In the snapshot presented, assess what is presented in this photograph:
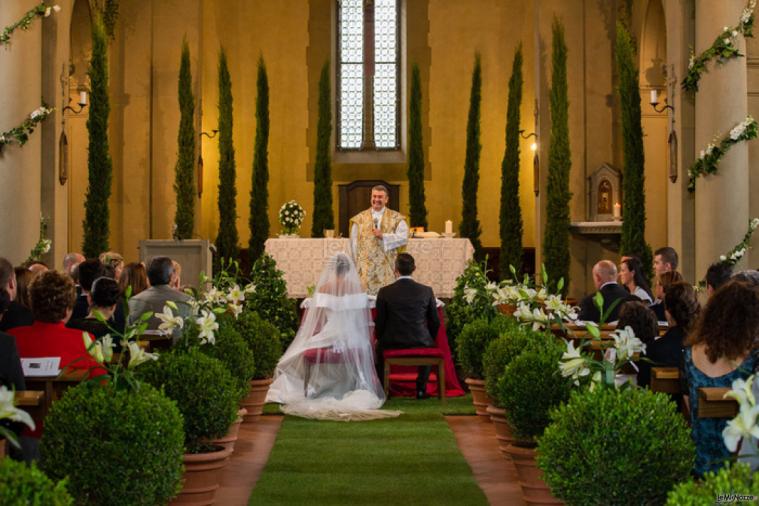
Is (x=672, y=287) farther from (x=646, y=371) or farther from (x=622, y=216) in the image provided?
(x=622, y=216)

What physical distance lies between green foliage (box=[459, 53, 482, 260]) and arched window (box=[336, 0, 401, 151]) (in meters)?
1.94

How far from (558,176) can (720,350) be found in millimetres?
13777

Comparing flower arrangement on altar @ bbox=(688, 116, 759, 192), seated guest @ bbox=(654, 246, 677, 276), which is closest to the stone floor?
seated guest @ bbox=(654, 246, 677, 276)

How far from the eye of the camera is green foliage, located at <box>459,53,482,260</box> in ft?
68.4

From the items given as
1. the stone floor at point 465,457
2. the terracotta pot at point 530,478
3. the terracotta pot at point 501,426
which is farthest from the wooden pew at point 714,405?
the terracotta pot at point 501,426

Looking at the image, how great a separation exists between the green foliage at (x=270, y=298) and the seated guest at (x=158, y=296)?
348 cm

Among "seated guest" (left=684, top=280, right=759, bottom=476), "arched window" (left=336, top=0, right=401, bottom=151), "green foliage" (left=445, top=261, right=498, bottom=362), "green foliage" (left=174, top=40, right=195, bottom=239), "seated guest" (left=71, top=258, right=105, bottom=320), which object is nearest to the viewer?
"seated guest" (left=684, top=280, right=759, bottom=476)

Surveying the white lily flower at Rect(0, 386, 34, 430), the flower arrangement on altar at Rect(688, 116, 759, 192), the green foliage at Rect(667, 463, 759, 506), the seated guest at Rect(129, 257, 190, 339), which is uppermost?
the flower arrangement on altar at Rect(688, 116, 759, 192)

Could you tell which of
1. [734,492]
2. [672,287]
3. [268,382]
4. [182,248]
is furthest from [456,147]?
[734,492]

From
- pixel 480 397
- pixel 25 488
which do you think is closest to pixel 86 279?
pixel 480 397

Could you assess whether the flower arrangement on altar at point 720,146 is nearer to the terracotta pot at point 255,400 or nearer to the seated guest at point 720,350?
the terracotta pot at point 255,400

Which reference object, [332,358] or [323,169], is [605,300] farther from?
[323,169]

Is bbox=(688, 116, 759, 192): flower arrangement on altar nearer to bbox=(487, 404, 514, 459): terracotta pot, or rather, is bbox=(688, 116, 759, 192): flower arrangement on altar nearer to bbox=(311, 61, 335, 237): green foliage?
bbox=(487, 404, 514, 459): terracotta pot

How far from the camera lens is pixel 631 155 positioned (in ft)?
53.9
